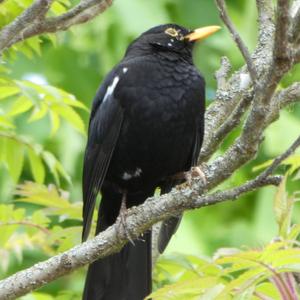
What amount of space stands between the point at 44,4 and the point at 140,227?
82 cm

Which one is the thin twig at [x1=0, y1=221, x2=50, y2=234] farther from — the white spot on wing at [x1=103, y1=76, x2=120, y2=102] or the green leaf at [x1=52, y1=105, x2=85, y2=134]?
the white spot on wing at [x1=103, y1=76, x2=120, y2=102]

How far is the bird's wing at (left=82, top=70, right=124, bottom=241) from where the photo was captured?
12.3 ft

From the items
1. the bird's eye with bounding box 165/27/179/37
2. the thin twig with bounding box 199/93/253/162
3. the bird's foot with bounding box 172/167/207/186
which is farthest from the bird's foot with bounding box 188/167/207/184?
the bird's eye with bounding box 165/27/179/37

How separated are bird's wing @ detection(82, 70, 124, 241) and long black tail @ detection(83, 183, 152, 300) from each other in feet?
0.68

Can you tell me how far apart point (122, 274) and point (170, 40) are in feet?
3.58

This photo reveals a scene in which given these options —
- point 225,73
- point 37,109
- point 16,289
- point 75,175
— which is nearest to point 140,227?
point 16,289

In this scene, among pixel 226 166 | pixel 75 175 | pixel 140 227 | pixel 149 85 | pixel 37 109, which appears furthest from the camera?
pixel 75 175

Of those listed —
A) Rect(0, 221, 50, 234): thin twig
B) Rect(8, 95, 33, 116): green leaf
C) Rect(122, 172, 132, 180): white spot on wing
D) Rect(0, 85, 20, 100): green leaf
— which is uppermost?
Rect(0, 85, 20, 100): green leaf

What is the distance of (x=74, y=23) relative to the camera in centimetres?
311

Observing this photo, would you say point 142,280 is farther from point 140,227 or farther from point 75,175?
point 75,175

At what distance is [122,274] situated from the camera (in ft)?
12.4

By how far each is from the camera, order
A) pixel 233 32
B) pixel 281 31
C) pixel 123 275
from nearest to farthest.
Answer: pixel 281 31 < pixel 233 32 < pixel 123 275

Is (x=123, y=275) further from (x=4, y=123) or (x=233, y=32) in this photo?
(x=233, y=32)

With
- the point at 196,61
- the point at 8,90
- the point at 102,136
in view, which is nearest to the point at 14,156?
the point at 8,90
